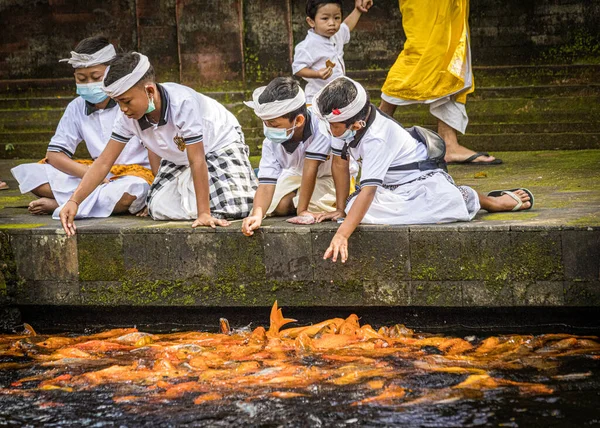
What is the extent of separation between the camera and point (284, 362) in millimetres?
4746

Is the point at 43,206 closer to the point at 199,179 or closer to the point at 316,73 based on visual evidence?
the point at 199,179

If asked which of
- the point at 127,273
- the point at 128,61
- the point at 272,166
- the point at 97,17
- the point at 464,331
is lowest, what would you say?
the point at 464,331

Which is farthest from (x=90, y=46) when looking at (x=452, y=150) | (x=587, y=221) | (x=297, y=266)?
(x=452, y=150)

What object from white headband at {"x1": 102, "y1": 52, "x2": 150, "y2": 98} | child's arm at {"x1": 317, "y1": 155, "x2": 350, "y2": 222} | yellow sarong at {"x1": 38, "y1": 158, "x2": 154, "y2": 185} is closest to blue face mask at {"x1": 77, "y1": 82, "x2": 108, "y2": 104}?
yellow sarong at {"x1": 38, "y1": 158, "x2": 154, "y2": 185}

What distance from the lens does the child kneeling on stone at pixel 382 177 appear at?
5.10 m

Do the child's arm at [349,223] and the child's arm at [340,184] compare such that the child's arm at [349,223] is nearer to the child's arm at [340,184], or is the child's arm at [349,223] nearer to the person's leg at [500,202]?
the child's arm at [340,184]

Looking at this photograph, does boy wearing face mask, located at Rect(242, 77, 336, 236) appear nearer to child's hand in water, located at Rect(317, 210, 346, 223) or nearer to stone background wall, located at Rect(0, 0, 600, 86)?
child's hand in water, located at Rect(317, 210, 346, 223)

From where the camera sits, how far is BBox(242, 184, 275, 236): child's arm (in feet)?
17.3

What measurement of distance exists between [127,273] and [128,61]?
1237mm

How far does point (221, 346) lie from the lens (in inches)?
201

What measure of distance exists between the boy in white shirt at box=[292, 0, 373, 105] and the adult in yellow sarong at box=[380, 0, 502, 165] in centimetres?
54

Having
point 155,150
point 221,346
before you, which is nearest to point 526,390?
point 221,346

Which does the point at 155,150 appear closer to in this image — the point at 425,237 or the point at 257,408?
the point at 425,237

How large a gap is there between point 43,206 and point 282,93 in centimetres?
200
